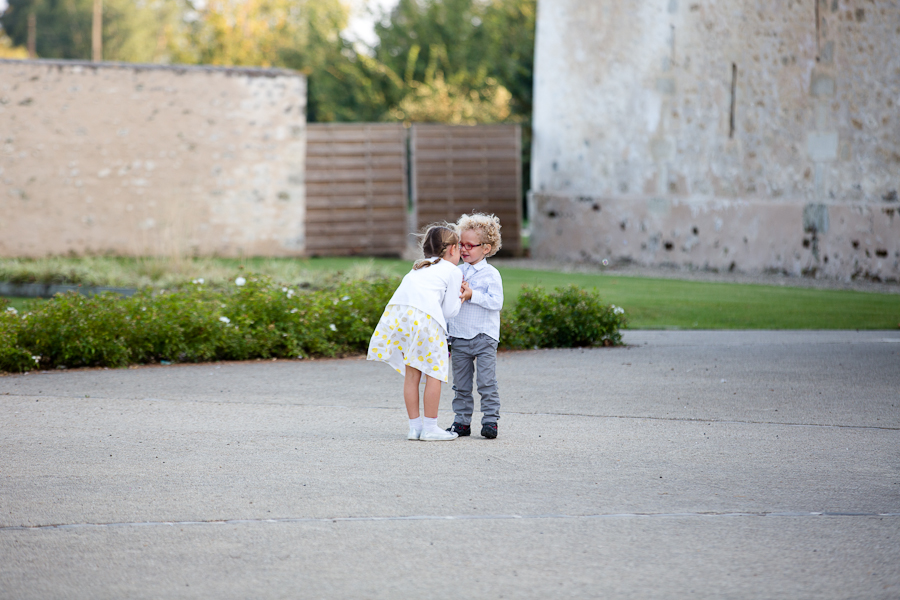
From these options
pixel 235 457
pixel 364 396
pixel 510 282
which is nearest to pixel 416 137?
pixel 510 282

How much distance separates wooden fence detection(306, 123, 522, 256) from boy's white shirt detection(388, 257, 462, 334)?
45.3 ft

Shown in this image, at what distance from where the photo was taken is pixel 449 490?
14.4 feet

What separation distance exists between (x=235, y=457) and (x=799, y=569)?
270cm

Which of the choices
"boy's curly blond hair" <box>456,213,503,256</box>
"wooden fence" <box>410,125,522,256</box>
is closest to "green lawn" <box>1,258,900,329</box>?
"boy's curly blond hair" <box>456,213,503,256</box>

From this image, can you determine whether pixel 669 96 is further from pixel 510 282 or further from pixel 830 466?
pixel 830 466

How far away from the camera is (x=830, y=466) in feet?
15.9

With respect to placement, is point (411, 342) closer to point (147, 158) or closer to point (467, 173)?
point (147, 158)

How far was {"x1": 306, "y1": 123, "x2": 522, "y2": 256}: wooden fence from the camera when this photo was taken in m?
19.4

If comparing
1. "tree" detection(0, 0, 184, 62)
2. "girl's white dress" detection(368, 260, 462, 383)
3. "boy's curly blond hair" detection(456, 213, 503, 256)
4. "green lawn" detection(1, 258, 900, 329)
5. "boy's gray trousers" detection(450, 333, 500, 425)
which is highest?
"tree" detection(0, 0, 184, 62)

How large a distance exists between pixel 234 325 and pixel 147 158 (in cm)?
1107

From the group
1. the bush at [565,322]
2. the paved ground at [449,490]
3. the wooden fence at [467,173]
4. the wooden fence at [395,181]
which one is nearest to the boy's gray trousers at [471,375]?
the paved ground at [449,490]

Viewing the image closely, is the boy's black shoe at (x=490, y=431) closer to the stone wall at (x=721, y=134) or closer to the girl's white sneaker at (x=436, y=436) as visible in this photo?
the girl's white sneaker at (x=436, y=436)

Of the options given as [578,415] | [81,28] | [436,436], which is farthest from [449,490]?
[81,28]

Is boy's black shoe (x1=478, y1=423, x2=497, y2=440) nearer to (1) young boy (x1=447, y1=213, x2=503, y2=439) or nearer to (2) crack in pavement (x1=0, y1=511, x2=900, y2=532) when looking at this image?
(1) young boy (x1=447, y1=213, x2=503, y2=439)
